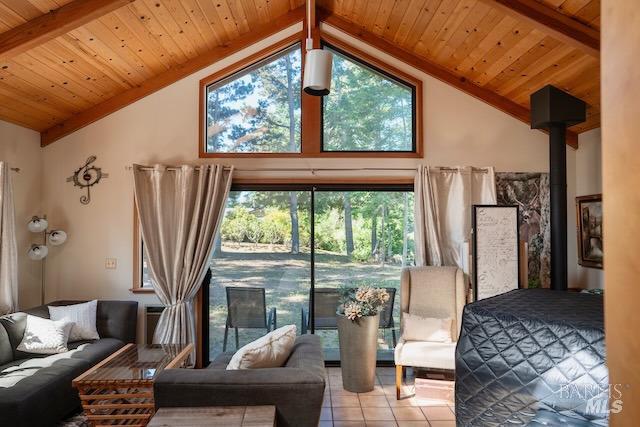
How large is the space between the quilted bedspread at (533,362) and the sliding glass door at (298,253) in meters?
2.96

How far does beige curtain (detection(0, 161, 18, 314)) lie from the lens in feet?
13.8

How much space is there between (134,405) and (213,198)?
225 cm

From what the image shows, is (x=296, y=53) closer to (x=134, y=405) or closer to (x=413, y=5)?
(x=413, y=5)

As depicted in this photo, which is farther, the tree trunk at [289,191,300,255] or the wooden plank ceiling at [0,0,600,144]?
the tree trunk at [289,191,300,255]

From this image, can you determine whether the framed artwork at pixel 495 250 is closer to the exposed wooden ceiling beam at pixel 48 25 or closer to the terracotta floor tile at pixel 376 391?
the terracotta floor tile at pixel 376 391

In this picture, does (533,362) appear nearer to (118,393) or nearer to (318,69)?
(318,69)

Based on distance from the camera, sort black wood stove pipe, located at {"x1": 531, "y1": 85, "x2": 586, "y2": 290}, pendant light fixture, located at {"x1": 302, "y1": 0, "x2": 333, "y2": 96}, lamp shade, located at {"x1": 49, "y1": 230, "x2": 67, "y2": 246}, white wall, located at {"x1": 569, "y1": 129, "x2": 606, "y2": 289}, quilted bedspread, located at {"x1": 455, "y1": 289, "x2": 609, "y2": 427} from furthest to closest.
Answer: lamp shade, located at {"x1": 49, "y1": 230, "x2": 67, "y2": 246} < white wall, located at {"x1": 569, "y1": 129, "x2": 606, "y2": 289} < black wood stove pipe, located at {"x1": 531, "y1": 85, "x2": 586, "y2": 290} < pendant light fixture, located at {"x1": 302, "y1": 0, "x2": 333, "y2": 96} < quilted bedspread, located at {"x1": 455, "y1": 289, "x2": 609, "y2": 427}

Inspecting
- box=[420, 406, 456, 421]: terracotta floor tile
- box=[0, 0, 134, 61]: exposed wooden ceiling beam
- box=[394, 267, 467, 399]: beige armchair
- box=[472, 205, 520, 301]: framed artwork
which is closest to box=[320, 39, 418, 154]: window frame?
box=[472, 205, 520, 301]: framed artwork

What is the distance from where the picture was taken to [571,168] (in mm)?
4969

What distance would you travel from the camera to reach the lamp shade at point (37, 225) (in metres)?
4.52

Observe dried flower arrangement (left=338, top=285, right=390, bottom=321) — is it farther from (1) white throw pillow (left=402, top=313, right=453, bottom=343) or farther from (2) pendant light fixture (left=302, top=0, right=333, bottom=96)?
(2) pendant light fixture (left=302, top=0, right=333, bottom=96)

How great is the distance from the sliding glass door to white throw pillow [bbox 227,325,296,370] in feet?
6.34

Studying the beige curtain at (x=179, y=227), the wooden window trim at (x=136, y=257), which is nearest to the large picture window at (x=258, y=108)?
the beige curtain at (x=179, y=227)

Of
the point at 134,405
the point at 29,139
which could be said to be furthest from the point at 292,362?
the point at 29,139
